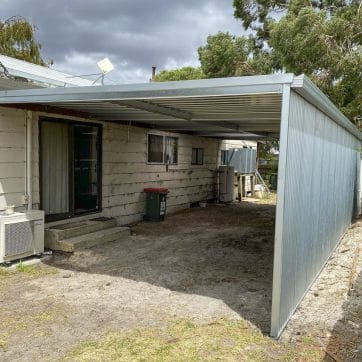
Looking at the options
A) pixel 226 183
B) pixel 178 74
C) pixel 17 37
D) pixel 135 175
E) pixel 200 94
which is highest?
pixel 178 74

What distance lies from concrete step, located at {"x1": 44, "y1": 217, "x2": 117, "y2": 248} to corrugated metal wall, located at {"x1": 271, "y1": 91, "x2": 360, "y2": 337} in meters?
3.94

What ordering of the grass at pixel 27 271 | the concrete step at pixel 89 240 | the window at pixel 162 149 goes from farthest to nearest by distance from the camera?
the window at pixel 162 149, the concrete step at pixel 89 240, the grass at pixel 27 271

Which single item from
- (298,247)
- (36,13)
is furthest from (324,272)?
(36,13)

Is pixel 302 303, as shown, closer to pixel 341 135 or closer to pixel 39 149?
pixel 341 135

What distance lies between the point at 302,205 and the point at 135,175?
569cm

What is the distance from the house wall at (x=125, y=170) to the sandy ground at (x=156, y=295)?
1.29m

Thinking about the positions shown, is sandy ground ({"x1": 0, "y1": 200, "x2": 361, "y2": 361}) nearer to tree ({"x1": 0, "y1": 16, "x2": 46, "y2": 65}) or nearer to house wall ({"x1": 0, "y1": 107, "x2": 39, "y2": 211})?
house wall ({"x1": 0, "y1": 107, "x2": 39, "y2": 211})

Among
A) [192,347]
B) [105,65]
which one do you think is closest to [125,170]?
[105,65]

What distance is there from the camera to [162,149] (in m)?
10.4

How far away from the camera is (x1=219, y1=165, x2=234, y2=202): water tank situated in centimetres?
1352

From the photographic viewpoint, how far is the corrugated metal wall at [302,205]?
3352 mm

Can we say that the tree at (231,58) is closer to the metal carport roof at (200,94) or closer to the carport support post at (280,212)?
the metal carport roof at (200,94)

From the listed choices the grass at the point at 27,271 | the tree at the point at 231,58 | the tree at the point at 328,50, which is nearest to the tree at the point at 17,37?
the tree at the point at 231,58

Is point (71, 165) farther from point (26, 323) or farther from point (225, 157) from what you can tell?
point (225, 157)
